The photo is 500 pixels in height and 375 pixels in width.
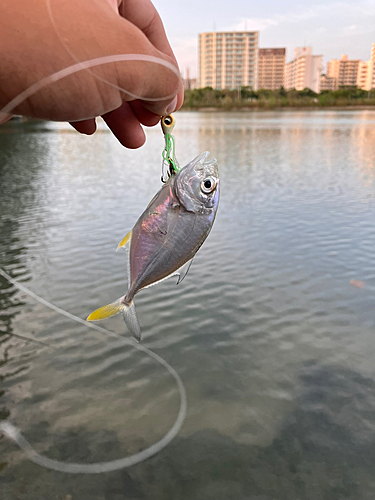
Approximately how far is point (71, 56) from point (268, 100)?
90.2m

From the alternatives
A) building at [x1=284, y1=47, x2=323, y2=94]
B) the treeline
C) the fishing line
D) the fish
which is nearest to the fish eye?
the fish

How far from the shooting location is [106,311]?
162cm

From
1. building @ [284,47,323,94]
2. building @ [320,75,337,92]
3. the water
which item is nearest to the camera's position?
the water

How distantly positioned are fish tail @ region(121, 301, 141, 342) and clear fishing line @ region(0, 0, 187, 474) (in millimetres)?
747

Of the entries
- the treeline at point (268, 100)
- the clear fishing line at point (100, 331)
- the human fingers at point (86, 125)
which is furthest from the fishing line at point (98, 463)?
the treeline at point (268, 100)

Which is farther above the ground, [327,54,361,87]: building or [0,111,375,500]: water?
[327,54,361,87]: building

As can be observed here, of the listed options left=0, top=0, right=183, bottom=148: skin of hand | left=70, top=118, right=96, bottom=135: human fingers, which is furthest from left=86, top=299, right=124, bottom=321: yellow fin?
left=70, top=118, right=96, bottom=135: human fingers

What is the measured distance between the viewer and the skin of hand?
1027mm

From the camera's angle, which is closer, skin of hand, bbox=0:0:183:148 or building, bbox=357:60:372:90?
skin of hand, bbox=0:0:183:148

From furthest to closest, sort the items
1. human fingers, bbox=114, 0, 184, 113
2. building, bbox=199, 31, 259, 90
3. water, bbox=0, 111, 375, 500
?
1. building, bbox=199, 31, 259, 90
2. water, bbox=0, 111, 375, 500
3. human fingers, bbox=114, 0, 184, 113

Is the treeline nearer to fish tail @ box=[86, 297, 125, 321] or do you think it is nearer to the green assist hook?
the green assist hook

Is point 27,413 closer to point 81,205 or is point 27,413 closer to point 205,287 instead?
point 205,287

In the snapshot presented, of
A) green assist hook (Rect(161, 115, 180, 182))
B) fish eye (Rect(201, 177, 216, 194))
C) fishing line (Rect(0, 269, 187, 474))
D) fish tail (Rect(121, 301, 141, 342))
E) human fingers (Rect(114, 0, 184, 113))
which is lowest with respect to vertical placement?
fishing line (Rect(0, 269, 187, 474))

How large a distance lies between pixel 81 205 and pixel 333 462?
9020 mm
